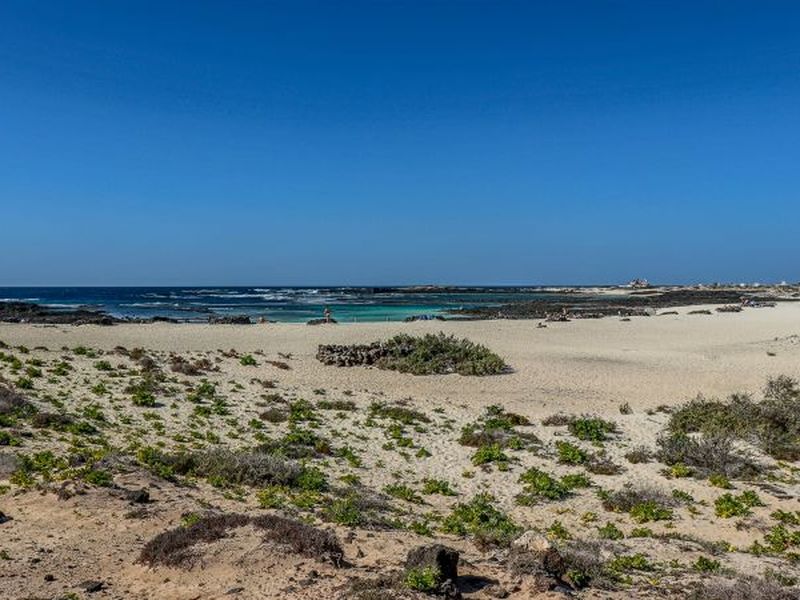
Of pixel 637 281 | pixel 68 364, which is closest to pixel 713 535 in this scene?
pixel 68 364

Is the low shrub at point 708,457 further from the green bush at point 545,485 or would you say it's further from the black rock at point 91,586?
the black rock at point 91,586

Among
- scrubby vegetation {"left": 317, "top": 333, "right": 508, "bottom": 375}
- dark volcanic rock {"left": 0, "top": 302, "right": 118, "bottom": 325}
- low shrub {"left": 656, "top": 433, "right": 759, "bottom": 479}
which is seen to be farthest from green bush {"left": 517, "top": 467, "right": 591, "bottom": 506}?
dark volcanic rock {"left": 0, "top": 302, "right": 118, "bottom": 325}

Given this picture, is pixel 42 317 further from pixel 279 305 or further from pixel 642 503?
pixel 642 503

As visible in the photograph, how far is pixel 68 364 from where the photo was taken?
2012cm

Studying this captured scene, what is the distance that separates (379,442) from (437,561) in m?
8.38

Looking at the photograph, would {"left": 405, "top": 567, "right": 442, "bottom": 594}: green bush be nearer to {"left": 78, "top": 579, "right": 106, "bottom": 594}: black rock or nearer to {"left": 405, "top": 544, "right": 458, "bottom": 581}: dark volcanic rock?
{"left": 405, "top": 544, "right": 458, "bottom": 581}: dark volcanic rock

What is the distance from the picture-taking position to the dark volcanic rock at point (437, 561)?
644 centimetres

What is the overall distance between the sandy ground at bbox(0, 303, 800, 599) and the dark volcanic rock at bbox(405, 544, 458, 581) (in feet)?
2.03

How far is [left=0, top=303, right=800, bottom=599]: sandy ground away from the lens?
6836 mm

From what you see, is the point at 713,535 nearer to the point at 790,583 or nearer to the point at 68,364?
the point at 790,583

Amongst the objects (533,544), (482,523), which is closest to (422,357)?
(482,523)

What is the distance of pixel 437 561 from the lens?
645cm

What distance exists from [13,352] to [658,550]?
2269 centimetres

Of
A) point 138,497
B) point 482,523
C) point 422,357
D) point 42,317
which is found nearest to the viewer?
point 138,497
